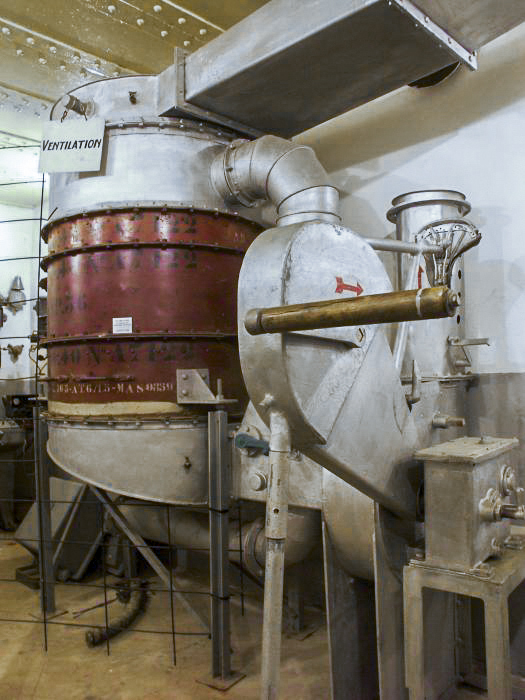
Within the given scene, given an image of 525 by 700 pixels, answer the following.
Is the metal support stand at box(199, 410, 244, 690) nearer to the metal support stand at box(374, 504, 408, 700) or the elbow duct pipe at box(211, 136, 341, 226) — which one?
the metal support stand at box(374, 504, 408, 700)

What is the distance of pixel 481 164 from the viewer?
275 centimetres

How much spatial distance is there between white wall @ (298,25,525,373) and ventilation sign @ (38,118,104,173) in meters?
1.47

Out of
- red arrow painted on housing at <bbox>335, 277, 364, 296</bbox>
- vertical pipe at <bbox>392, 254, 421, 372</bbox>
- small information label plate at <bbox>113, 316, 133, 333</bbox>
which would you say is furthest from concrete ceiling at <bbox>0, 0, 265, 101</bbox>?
red arrow painted on housing at <bbox>335, 277, 364, 296</bbox>

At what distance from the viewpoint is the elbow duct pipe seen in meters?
2.47

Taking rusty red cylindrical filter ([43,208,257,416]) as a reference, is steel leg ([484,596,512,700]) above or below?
below

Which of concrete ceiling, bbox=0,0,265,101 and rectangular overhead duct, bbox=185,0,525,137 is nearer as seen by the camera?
rectangular overhead duct, bbox=185,0,525,137

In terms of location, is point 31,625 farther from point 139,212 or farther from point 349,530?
point 139,212

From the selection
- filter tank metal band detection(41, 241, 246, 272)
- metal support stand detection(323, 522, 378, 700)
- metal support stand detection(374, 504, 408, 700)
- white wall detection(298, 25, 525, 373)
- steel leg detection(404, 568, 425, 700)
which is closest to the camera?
steel leg detection(404, 568, 425, 700)

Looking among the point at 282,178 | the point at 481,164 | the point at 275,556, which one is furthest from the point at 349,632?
the point at 481,164

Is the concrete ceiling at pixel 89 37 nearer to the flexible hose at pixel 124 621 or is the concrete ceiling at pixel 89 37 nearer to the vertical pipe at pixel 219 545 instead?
the vertical pipe at pixel 219 545

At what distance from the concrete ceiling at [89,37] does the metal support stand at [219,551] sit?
2.15m

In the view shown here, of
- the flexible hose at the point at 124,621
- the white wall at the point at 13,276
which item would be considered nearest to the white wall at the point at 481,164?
the flexible hose at the point at 124,621

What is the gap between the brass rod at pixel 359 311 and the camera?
3.49ft

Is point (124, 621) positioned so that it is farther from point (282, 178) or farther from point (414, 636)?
point (282, 178)
